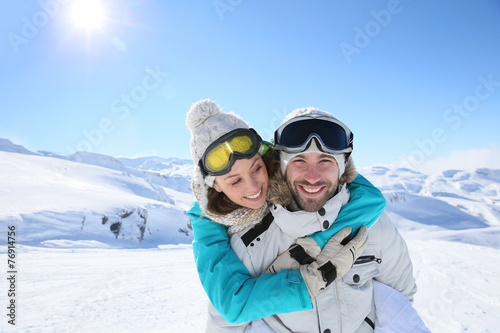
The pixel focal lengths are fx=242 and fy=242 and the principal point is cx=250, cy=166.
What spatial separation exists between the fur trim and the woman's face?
9cm

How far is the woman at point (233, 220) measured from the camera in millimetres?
1750

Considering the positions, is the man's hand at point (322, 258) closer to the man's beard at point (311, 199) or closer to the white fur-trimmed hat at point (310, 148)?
the man's beard at point (311, 199)

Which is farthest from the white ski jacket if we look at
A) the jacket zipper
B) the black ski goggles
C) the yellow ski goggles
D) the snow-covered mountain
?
the snow-covered mountain

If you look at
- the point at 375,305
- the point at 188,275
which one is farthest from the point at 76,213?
the point at 375,305

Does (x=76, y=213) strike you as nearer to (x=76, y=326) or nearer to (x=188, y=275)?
(x=188, y=275)

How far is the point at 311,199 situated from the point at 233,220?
722 mm

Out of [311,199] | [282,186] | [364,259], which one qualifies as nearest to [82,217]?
[282,186]

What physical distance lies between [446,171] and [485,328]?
163 m

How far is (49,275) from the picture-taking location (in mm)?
Answer: 6238

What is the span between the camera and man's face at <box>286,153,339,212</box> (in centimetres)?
212

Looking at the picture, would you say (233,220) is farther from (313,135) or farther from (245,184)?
(313,135)

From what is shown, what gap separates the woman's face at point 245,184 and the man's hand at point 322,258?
536 mm

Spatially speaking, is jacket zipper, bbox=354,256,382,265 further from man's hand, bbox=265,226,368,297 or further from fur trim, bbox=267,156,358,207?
fur trim, bbox=267,156,358,207

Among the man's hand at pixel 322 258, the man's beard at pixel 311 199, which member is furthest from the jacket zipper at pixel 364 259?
the man's beard at pixel 311 199
